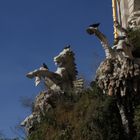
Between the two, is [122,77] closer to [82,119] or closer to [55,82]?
[82,119]

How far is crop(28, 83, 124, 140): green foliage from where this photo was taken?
25266 millimetres

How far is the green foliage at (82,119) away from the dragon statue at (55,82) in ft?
1.31

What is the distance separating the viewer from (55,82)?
1134 inches

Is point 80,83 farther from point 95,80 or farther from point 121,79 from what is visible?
point 121,79

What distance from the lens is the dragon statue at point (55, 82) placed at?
27.7 m

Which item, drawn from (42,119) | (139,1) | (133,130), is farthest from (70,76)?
(139,1)

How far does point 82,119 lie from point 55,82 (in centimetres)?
318

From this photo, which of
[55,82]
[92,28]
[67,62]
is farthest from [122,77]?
[67,62]

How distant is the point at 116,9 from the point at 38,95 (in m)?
9.43

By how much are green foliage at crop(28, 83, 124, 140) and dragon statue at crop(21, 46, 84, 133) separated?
15.7 inches

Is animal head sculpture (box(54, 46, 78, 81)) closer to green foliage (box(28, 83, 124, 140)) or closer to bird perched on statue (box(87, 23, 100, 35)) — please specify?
green foliage (box(28, 83, 124, 140))

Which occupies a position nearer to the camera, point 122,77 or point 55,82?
point 122,77

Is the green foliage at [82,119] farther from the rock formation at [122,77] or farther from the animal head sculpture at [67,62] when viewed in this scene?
the animal head sculpture at [67,62]

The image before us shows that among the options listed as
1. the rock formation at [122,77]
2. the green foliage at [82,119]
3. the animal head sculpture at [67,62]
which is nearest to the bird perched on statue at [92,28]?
the rock formation at [122,77]
